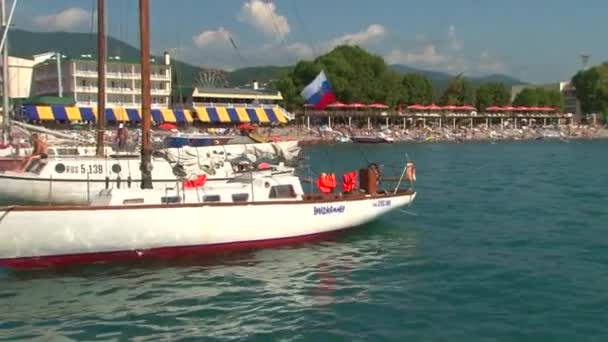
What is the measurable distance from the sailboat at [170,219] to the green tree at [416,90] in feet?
433

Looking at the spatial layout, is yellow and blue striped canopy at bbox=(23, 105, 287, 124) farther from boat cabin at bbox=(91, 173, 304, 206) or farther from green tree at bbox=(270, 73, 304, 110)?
boat cabin at bbox=(91, 173, 304, 206)

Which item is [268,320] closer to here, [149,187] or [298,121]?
[149,187]

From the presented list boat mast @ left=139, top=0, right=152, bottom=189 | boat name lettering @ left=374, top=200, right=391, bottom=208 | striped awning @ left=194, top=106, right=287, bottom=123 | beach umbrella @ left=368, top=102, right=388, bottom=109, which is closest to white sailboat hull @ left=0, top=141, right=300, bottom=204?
boat mast @ left=139, top=0, right=152, bottom=189

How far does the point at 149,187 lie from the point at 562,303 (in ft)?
43.2

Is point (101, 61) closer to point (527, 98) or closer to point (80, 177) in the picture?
point (80, 177)

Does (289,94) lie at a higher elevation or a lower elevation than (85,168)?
higher

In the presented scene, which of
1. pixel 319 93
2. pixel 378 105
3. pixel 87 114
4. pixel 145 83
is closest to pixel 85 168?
pixel 145 83

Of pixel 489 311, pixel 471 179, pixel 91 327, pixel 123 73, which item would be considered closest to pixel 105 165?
pixel 91 327

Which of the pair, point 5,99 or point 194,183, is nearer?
point 194,183

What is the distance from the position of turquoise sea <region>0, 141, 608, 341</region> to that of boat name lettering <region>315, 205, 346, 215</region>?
45.1 inches

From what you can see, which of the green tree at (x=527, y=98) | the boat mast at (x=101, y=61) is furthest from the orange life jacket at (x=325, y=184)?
the green tree at (x=527, y=98)

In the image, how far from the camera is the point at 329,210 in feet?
75.1

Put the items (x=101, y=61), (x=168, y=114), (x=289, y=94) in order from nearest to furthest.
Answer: (x=101, y=61) → (x=168, y=114) → (x=289, y=94)

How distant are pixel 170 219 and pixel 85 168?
13.5 metres
